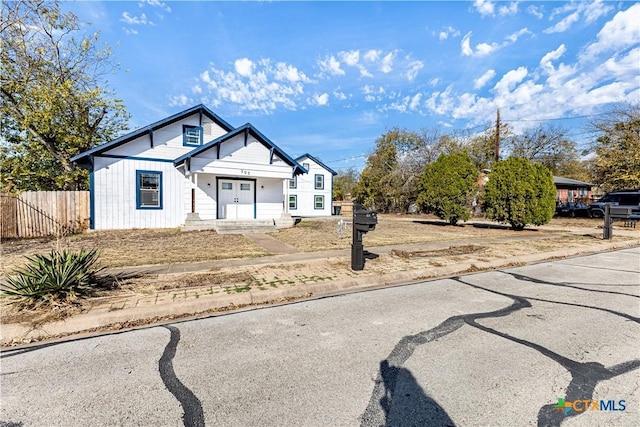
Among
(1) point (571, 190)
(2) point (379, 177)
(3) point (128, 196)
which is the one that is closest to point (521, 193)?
(3) point (128, 196)

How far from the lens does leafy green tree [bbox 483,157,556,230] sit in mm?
14539

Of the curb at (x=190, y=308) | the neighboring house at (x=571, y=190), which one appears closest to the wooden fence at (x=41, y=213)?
the curb at (x=190, y=308)

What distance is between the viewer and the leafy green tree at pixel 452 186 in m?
16.6

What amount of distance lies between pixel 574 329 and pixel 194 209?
577 inches

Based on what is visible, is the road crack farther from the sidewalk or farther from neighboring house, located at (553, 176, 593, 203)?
neighboring house, located at (553, 176, 593, 203)

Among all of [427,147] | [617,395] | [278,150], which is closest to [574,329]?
[617,395]

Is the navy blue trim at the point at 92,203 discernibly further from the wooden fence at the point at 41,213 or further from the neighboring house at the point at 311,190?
the neighboring house at the point at 311,190

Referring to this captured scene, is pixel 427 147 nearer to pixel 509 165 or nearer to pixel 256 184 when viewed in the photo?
pixel 509 165

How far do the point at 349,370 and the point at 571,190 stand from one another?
46.2 m

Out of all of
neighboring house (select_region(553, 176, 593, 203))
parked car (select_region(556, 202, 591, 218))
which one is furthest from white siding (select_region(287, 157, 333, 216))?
neighboring house (select_region(553, 176, 593, 203))

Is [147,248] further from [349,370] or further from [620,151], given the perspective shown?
[620,151]

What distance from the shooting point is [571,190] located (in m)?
37.5

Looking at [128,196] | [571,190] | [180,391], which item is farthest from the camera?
[571,190]

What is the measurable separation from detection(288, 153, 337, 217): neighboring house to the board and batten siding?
1262 cm
